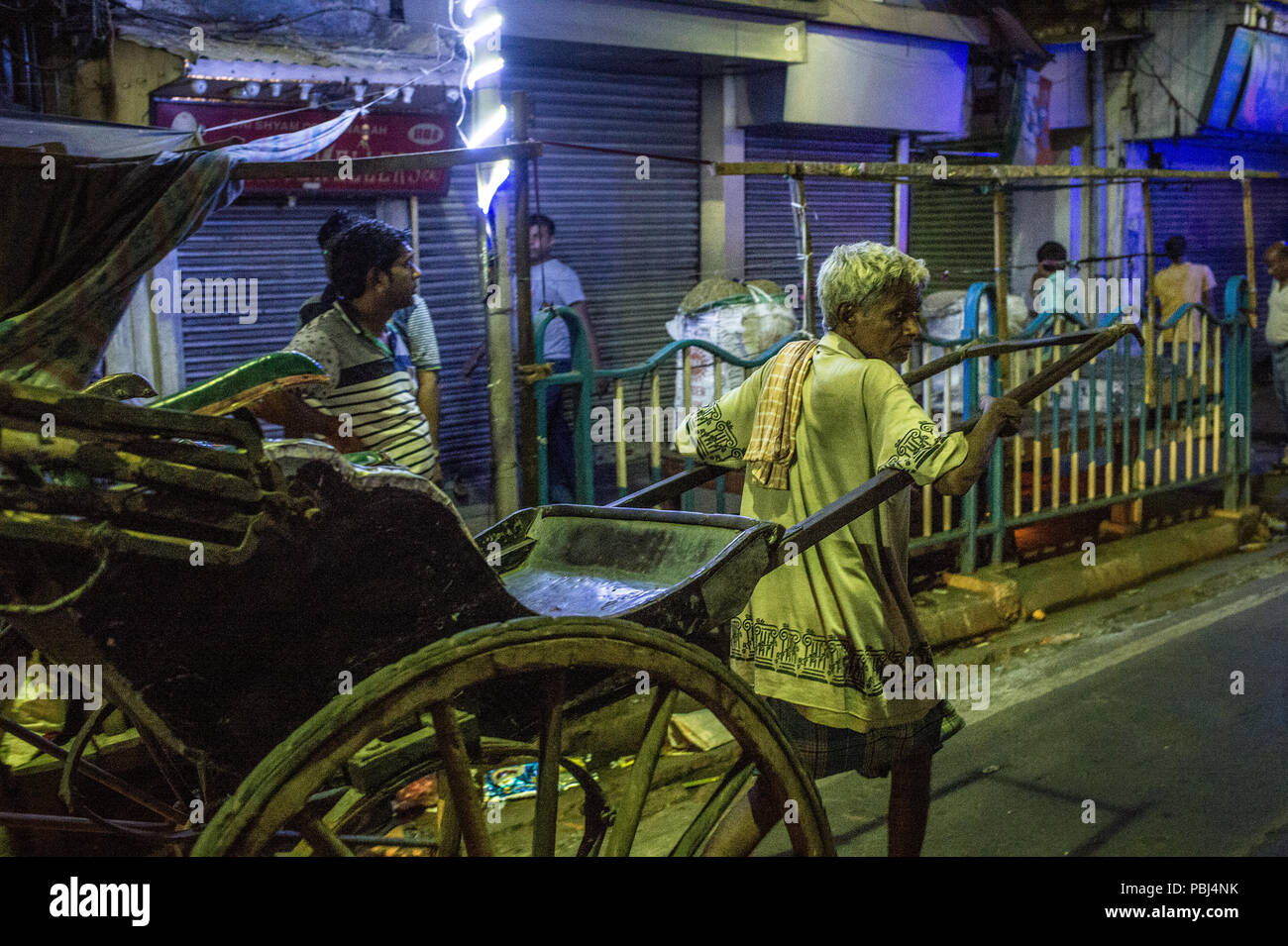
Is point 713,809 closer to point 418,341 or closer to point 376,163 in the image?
point 376,163

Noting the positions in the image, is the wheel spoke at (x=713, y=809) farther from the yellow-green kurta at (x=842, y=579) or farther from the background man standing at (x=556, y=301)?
the background man standing at (x=556, y=301)

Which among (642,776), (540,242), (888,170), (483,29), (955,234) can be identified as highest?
(483,29)

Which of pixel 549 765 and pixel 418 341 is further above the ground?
pixel 418 341

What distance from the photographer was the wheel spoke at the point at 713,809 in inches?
100

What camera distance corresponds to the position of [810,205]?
38.4ft

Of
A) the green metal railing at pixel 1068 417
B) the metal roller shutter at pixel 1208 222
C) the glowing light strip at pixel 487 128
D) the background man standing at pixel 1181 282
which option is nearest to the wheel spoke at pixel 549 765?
the green metal railing at pixel 1068 417

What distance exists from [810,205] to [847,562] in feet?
30.0

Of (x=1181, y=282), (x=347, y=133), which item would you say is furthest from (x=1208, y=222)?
(x=347, y=133)

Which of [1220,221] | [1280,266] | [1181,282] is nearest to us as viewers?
[1280,266]

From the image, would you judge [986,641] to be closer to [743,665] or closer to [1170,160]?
[743,665]

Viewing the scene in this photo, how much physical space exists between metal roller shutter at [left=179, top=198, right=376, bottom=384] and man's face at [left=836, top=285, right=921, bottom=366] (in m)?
5.31

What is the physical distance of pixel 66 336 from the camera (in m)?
3.61

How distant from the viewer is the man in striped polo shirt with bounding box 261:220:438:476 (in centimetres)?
424

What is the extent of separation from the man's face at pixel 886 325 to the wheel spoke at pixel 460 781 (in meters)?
1.57
